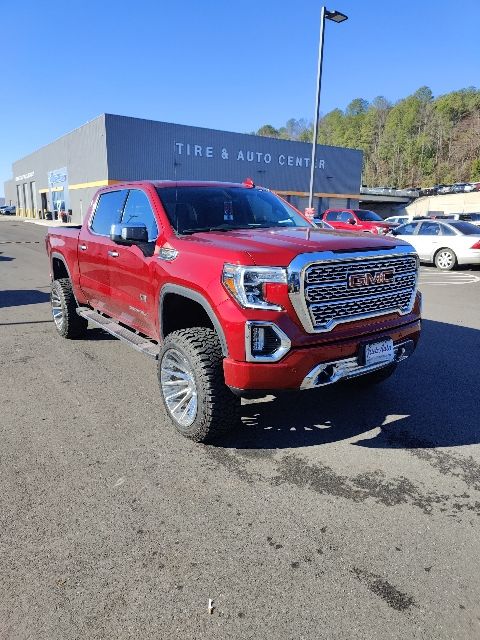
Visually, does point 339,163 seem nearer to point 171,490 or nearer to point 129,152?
point 129,152

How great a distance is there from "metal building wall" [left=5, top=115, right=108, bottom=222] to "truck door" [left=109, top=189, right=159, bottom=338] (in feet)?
114

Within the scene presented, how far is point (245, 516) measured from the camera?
9.05ft

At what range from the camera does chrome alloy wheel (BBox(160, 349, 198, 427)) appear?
354 cm

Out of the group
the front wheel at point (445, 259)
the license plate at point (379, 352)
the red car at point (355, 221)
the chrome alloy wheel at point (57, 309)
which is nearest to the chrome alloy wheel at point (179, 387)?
the license plate at point (379, 352)

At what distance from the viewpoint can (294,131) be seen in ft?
497

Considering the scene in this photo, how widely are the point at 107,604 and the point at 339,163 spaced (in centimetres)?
5672

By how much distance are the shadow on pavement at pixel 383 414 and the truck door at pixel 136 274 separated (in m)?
1.27

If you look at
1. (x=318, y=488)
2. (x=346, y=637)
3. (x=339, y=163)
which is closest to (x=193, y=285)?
(x=318, y=488)

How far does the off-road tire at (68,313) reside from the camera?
241 inches

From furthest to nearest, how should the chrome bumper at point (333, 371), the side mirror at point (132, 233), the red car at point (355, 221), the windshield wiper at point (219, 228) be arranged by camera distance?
the red car at point (355, 221) < the windshield wiper at point (219, 228) < the side mirror at point (132, 233) < the chrome bumper at point (333, 371)

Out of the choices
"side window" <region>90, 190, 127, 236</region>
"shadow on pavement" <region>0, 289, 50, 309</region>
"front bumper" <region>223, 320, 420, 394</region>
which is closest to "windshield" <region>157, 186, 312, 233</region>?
"side window" <region>90, 190, 127, 236</region>

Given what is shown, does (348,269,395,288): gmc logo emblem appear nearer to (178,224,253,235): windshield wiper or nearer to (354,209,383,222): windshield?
(178,224,253,235): windshield wiper

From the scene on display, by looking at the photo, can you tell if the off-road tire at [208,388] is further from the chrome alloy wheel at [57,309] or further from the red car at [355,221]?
the red car at [355,221]

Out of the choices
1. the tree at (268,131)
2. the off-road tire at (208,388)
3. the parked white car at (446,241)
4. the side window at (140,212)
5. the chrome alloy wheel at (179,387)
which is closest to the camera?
the off-road tire at (208,388)
